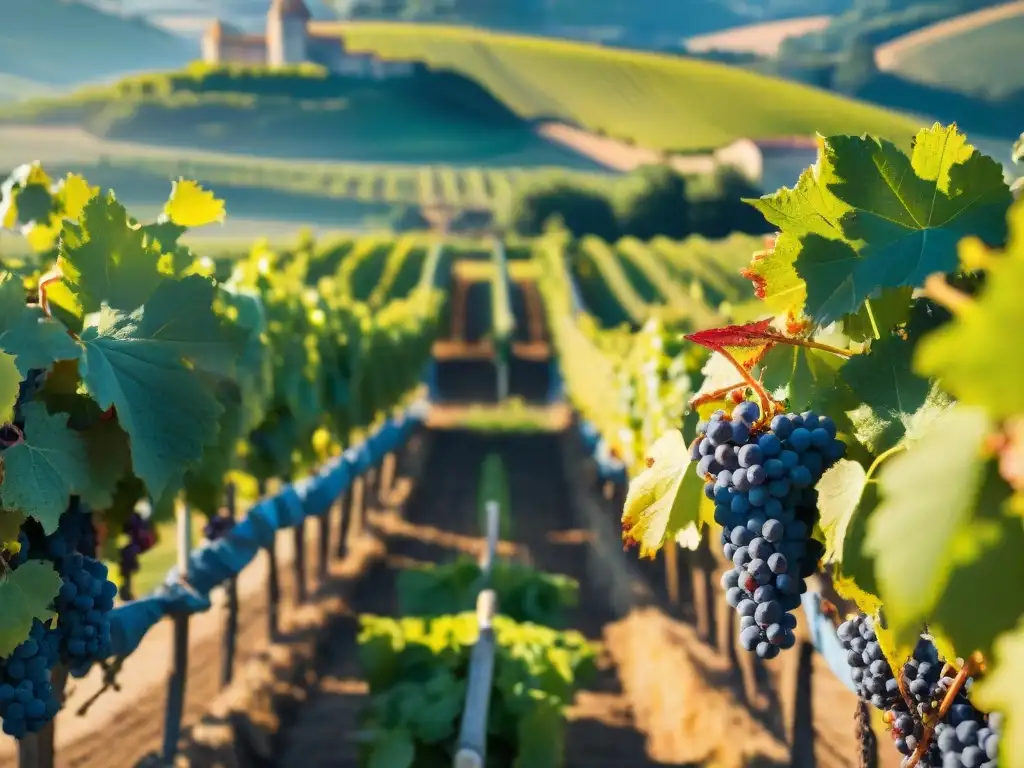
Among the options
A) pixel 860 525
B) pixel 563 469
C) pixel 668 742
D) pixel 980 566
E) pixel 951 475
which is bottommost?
pixel 563 469

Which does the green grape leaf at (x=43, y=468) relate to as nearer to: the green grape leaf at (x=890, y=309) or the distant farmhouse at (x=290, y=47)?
the green grape leaf at (x=890, y=309)

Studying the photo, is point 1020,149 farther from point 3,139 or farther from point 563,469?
point 3,139

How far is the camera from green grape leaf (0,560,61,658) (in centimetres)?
274

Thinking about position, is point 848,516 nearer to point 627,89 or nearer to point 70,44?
point 70,44

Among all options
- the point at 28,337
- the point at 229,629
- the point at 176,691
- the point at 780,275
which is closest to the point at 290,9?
the point at 229,629

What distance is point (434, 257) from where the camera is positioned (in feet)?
142

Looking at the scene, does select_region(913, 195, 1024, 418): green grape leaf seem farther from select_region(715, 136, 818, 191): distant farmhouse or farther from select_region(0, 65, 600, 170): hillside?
select_region(0, 65, 600, 170): hillside

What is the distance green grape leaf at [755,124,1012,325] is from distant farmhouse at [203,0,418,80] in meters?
73.3

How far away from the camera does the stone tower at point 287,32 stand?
73.0 meters

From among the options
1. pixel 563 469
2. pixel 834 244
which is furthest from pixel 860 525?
pixel 563 469

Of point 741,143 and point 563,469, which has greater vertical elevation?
point 741,143

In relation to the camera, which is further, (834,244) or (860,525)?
(834,244)

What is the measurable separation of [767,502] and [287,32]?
7624cm

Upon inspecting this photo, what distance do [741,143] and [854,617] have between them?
57.2m
